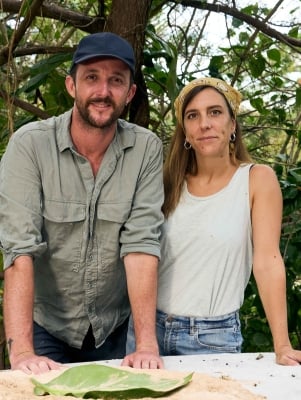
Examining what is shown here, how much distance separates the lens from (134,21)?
3.21 m

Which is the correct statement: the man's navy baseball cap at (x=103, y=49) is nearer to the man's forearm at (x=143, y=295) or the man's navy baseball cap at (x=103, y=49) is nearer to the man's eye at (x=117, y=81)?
the man's eye at (x=117, y=81)

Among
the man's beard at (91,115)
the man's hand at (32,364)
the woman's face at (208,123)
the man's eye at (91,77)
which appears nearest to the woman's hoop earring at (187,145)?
the woman's face at (208,123)

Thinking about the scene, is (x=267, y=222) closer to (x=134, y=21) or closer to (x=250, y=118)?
(x=134, y=21)

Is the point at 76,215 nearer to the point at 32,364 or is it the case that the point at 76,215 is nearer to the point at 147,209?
the point at 147,209

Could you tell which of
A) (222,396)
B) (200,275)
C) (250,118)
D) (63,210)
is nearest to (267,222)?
(200,275)

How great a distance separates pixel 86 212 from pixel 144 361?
20.6 inches

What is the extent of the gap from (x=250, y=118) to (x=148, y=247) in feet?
7.07

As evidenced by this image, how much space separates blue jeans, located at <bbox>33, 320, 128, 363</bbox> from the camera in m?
2.61

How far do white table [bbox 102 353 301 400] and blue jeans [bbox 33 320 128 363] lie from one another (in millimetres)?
400

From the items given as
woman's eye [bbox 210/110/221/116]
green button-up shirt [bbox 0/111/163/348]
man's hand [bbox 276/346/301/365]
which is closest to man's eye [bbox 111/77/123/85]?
green button-up shirt [bbox 0/111/163/348]

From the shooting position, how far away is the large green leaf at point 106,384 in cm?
180

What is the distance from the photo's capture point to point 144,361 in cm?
221

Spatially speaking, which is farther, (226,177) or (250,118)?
(250,118)

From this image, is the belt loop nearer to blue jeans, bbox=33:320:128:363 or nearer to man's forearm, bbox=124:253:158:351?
man's forearm, bbox=124:253:158:351
